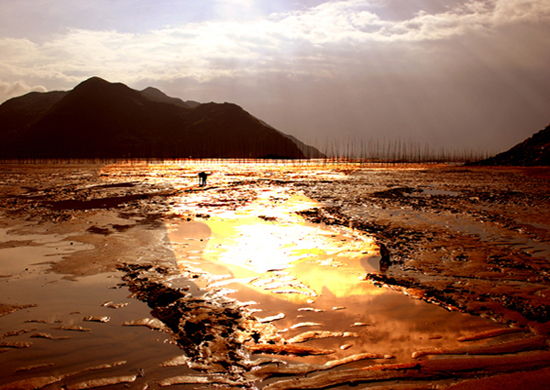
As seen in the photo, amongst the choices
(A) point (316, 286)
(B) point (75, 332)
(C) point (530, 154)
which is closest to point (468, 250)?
(A) point (316, 286)

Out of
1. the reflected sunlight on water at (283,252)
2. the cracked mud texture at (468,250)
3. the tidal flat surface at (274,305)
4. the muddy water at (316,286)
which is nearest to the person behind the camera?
the tidal flat surface at (274,305)

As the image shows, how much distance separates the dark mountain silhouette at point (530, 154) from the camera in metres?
41.6

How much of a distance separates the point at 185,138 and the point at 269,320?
157922 mm

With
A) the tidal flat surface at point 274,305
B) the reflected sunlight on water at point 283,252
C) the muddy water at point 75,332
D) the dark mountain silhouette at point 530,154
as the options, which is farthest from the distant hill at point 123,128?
the muddy water at point 75,332

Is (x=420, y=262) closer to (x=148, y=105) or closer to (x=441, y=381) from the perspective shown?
(x=441, y=381)

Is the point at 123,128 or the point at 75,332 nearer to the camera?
the point at 75,332

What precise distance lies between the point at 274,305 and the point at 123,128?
16214 centimetres

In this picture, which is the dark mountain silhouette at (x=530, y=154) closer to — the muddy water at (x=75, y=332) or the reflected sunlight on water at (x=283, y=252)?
the reflected sunlight on water at (x=283, y=252)

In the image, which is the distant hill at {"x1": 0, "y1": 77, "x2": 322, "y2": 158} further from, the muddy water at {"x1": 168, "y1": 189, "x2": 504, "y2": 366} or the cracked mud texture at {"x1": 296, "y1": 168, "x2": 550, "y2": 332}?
the muddy water at {"x1": 168, "y1": 189, "x2": 504, "y2": 366}

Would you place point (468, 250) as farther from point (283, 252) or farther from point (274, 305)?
point (274, 305)

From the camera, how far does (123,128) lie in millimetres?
147375

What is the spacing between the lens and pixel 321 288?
17.7ft

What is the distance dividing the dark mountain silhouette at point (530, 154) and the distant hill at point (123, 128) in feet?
284

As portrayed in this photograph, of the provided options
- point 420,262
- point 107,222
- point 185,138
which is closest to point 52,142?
point 185,138
